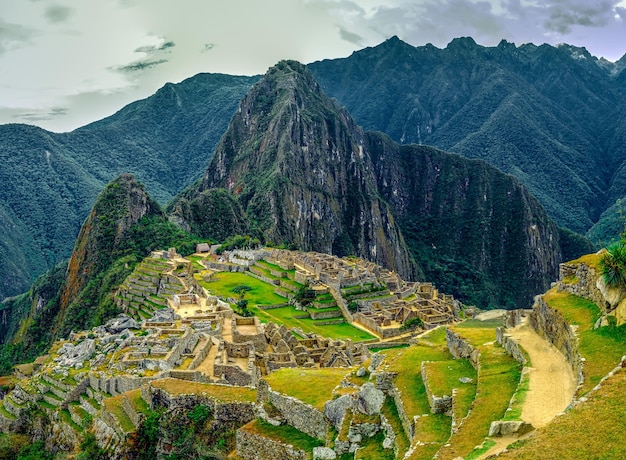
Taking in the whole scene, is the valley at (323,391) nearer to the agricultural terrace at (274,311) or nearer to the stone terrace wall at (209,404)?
the stone terrace wall at (209,404)

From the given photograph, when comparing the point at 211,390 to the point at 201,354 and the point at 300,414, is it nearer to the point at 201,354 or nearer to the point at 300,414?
the point at 300,414

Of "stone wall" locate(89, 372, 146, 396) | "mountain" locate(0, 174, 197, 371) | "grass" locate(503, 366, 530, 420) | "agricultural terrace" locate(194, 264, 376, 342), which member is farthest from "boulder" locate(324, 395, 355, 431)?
"mountain" locate(0, 174, 197, 371)

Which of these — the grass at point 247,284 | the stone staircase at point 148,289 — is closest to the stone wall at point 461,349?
the stone staircase at point 148,289

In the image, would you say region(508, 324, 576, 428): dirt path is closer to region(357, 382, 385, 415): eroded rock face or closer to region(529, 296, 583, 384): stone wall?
region(529, 296, 583, 384): stone wall

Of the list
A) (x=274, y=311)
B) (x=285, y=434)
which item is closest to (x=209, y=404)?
(x=285, y=434)

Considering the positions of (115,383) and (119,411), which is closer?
(119,411)

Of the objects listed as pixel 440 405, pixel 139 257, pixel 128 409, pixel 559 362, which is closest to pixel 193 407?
pixel 128 409
